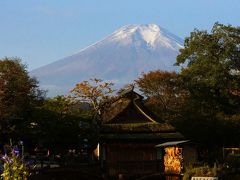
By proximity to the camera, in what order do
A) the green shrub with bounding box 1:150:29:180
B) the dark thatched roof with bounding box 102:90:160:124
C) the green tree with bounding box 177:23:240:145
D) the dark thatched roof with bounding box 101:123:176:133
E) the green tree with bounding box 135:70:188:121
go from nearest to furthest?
the green shrub with bounding box 1:150:29:180 → the dark thatched roof with bounding box 101:123:176:133 → the dark thatched roof with bounding box 102:90:160:124 → the green tree with bounding box 177:23:240:145 → the green tree with bounding box 135:70:188:121

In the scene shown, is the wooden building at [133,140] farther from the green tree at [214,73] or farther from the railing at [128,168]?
the green tree at [214,73]

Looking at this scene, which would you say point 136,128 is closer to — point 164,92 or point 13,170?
point 164,92

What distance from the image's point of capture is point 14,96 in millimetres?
58938

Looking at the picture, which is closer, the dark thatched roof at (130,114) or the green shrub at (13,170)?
the green shrub at (13,170)

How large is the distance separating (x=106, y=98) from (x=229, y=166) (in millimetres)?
31911

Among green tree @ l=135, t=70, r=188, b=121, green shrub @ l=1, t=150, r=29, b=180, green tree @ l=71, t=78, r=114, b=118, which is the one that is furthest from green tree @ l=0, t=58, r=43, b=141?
green shrub @ l=1, t=150, r=29, b=180

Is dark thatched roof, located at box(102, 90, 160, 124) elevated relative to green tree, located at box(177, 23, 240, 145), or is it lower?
lower

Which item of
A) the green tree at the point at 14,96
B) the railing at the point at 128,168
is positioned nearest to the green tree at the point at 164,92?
the green tree at the point at 14,96

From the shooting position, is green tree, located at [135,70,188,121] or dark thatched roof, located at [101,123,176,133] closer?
dark thatched roof, located at [101,123,176,133]

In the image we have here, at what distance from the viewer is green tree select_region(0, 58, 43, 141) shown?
52.0 meters

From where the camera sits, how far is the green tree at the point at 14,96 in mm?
52003

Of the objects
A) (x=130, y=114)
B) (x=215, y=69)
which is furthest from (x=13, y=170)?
(x=215, y=69)

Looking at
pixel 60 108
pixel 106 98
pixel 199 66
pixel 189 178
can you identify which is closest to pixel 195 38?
pixel 199 66

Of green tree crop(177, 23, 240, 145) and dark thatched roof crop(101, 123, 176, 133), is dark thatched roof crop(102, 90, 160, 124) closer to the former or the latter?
dark thatched roof crop(101, 123, 176, 133)
